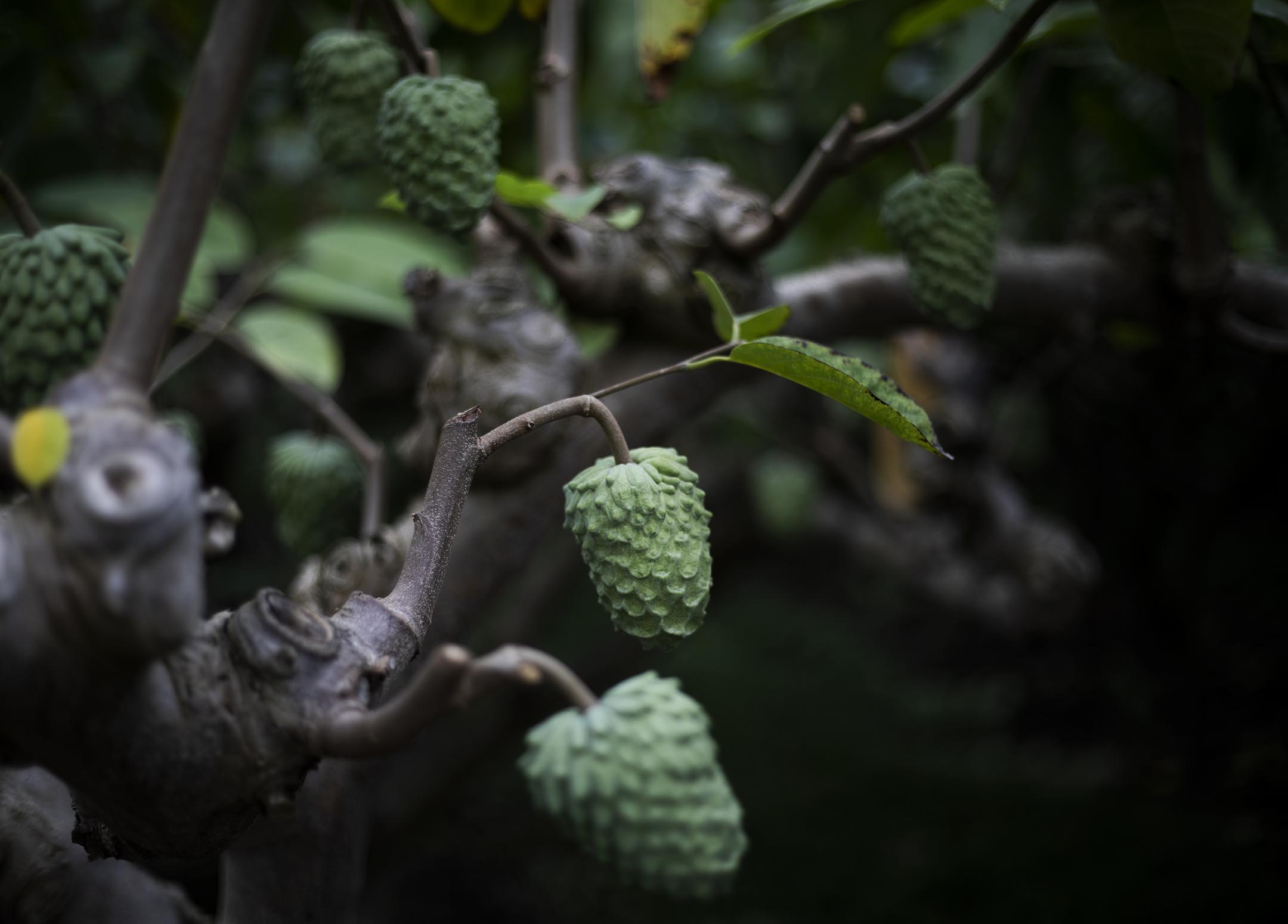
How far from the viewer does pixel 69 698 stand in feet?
1.50

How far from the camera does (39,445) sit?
42 centimetres

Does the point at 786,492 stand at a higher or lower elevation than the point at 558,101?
lower

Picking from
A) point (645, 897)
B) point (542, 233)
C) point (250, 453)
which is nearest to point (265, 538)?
point (250, 453)

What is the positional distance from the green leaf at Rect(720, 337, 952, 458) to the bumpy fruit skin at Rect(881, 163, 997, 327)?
20cm

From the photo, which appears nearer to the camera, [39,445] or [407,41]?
[39,445]

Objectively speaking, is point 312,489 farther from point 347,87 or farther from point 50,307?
point 50,307

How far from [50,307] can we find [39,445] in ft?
0.39

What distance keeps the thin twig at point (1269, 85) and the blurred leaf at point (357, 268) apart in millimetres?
929

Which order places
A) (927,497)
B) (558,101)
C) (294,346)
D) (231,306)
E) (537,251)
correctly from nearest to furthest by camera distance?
1. (537,251)
2. (558,101)
3. (294,346)
4. (231,306)
5. (927,497)

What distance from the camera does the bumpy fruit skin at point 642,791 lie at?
0.47m

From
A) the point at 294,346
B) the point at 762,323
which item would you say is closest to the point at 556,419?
the point at 762,323

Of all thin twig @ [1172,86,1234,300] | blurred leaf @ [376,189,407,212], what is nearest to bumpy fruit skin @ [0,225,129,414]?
blurred leaf @ [376,189,407,212]

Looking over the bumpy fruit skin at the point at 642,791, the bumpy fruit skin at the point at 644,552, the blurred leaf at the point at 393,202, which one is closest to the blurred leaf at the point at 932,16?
the blurred leaf at the point at 393,202

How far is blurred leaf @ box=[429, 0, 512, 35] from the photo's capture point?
0.91 meters
